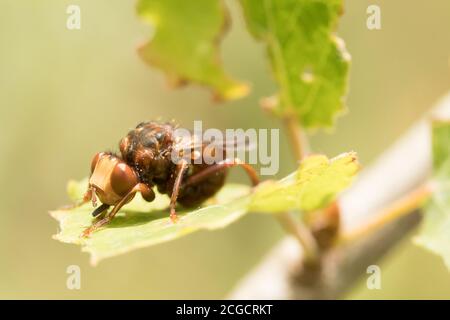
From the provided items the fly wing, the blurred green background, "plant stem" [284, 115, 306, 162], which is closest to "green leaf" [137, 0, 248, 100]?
the fly wing

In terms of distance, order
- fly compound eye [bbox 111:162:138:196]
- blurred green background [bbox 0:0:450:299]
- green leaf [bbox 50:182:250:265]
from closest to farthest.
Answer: green leaf [bbox 50:182:250:265], fly compound eye [bbox 111:162:138:196], blurred green background [bbox 0:0:450:299]

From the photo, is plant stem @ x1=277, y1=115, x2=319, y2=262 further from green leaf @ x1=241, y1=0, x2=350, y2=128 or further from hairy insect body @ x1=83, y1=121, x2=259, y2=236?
hairy insect body @ x1=83, y1=121, x2=259, y2=236

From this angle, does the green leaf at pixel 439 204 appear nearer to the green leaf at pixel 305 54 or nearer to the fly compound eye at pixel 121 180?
the green leaf at pixel 305 54

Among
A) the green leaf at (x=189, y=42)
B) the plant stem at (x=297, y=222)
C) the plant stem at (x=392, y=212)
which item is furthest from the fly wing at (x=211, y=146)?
the plant stem at (x=392, y=212)

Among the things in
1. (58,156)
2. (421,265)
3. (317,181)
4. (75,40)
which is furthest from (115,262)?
(317,181)

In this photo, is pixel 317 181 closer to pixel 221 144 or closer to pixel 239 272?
pixel 221 144
